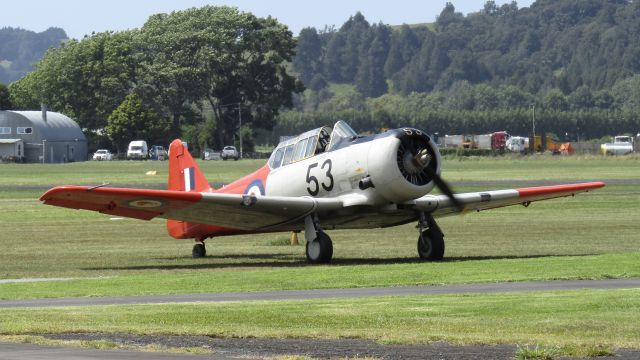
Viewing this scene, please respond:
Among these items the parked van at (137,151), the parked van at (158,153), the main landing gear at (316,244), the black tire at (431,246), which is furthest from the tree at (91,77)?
the black tire at (431,246)

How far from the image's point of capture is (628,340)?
503 inches

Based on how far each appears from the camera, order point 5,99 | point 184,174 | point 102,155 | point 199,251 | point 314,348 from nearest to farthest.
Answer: point 314,348
point 199,251
point 184,174
point 102,155
point 5,99

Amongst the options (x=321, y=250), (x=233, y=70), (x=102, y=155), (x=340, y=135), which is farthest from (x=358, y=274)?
(x=233, y=70)

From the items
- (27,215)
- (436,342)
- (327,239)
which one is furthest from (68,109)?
(436,342)

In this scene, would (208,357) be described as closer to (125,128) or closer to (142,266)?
(142,266)

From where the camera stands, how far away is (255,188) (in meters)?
27.3

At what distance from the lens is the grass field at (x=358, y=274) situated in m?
14.3

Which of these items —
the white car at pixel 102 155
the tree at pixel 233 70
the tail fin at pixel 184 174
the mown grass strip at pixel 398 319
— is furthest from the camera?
the tree at pixel 233 70

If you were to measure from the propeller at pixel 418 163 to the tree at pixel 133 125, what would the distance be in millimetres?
123112

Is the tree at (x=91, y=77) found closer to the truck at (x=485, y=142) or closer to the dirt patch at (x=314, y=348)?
the truck at (x=485, y=142)

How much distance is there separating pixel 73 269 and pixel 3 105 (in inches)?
5860

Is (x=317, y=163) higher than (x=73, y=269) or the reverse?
higher

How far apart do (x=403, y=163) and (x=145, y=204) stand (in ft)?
15.5

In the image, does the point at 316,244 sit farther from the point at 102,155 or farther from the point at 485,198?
the point at 102,155
